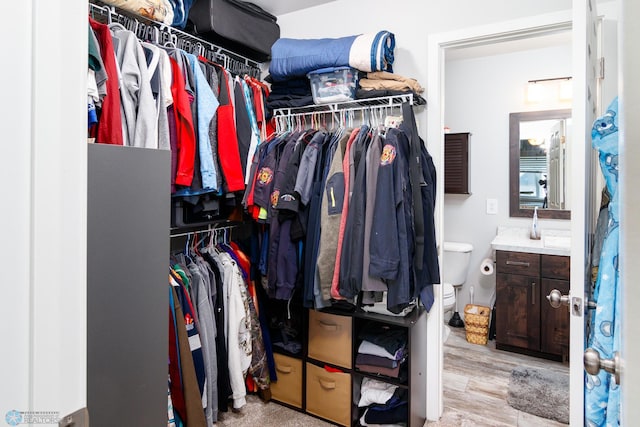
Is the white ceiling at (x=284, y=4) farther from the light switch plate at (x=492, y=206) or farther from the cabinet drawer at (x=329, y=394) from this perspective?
the light switch plate at (x=492, y=206)

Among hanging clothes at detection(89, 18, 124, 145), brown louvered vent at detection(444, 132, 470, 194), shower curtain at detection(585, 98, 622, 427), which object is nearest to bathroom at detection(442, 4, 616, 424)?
brown louvered vent at detection(444, 132, 470, 194)

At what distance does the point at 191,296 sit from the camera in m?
1.96

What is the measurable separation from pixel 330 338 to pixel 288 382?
42 cm

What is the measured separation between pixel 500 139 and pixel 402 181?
90.1 inches

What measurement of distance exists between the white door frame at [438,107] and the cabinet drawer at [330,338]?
1.56 feet

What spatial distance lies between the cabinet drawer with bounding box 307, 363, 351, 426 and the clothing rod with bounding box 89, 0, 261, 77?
190 centimetres

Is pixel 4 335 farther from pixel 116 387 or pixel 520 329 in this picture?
pixel 520 329

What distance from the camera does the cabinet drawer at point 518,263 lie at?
299 centimetres

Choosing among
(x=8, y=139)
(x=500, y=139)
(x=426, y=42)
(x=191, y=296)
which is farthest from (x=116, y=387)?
(x=500, y=139)

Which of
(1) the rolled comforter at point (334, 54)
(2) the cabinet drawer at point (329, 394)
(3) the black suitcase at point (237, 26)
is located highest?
(3) the black suitcase at point (237, 26)

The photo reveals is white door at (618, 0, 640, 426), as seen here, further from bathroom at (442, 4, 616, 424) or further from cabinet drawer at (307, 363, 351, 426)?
bathroom at (442, 4, 616, 424)

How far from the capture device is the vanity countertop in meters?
2.93

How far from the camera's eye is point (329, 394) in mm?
2146

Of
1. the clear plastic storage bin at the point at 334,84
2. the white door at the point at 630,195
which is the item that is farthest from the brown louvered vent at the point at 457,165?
the white door at the point at 630,195
